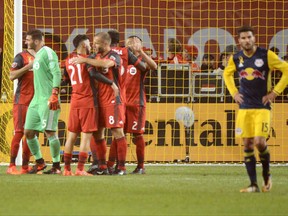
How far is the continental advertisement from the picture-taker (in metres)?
16.3

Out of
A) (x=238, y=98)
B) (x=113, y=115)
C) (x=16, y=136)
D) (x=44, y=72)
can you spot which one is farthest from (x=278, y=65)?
(x=16, y=136)

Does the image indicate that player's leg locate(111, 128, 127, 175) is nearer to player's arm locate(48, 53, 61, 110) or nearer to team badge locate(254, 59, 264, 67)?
player's arm locate(48, 53, 61, 110)

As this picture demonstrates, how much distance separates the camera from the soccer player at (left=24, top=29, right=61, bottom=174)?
1219cm

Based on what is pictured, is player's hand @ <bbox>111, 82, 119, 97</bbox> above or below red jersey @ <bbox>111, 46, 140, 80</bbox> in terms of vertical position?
below

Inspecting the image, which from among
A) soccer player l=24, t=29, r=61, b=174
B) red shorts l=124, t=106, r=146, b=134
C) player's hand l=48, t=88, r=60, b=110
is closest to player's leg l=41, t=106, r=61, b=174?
soccer player l=24, t=29, r=61, b=174

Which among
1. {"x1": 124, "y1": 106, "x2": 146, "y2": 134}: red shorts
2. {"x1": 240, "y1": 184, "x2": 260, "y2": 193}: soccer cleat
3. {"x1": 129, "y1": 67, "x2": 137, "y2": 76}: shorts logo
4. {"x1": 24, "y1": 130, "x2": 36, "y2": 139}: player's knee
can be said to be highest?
{"x1": 129, "y1": 67, "x2": 137, "y2": 76}: shorts logo

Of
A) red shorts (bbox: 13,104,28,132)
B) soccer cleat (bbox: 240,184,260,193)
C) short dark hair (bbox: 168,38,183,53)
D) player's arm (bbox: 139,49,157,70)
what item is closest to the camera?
soccer cleat (bbox: 240,184,260,193)

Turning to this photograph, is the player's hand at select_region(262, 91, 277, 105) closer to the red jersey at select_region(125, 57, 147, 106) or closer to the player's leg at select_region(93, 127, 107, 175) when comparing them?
the player's leg at select_region(93, 127, 107, 175)

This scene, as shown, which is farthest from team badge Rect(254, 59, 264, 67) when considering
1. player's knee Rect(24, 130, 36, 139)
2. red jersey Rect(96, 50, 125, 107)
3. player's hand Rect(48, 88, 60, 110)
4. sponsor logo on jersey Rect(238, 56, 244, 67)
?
player's knee Rect(24, 130, 36, 139)

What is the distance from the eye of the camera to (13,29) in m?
16.7

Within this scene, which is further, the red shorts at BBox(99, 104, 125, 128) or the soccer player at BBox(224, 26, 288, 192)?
the red shorts at BBox(99, 104, 125, 128)

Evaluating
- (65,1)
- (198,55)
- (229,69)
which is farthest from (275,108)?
(229,69)

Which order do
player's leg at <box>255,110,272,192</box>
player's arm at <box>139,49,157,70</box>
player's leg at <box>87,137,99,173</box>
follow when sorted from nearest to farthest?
player's leg at <box>255,110,272,192</box> < player's arm at <box>139,49,157,70</box> < player's leg at <box>87,137,99,173</box>

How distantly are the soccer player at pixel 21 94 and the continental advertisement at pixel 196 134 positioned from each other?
3424 mm
